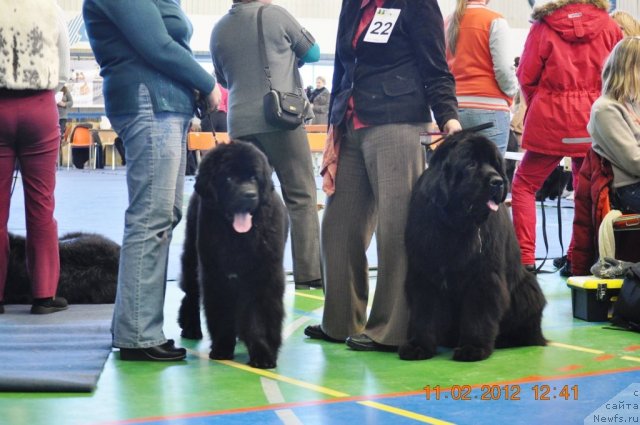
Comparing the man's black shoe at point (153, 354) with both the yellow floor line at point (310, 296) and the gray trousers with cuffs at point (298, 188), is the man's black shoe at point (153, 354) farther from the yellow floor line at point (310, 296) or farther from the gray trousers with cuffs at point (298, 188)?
the gray trousers with cuffs at point (298, 188)

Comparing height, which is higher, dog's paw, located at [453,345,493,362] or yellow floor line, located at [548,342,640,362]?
dog's paw, located at [453,345,493,362]

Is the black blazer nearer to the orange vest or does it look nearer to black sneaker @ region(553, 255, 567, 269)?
the orange vest

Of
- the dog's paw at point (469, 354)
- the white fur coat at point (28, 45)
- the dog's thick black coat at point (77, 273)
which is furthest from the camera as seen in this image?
the dog's thick black coat at point (77, 273)

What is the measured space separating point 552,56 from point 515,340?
2.52 metres

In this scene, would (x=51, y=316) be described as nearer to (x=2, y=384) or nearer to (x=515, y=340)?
(x=2, y=384)

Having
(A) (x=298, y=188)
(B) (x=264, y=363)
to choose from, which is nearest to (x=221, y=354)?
(B) (x=264, y=363)

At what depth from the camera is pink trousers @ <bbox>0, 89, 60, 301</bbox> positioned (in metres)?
4.64

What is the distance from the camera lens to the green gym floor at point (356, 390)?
2.93 metres

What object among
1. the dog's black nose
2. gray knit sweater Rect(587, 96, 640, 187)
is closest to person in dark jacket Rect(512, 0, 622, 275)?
gray knit sweater Rect(587, 96, 640, 187)

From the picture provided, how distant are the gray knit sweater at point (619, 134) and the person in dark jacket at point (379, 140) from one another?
72.2 inches

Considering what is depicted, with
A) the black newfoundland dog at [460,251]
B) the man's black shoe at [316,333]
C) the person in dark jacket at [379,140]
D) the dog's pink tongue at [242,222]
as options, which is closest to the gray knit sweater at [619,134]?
the black newfoundland dog at [460,251]

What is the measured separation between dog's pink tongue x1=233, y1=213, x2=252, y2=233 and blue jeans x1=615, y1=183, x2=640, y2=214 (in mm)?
2862

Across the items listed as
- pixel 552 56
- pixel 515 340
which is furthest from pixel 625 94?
pixel 515 340

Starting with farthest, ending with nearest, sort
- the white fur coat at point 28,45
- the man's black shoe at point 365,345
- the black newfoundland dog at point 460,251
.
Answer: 1. the white fur coat at point 28,45
2. the man's black shoe at point 365,345
3. the black newfoundland dog at point 460,251
